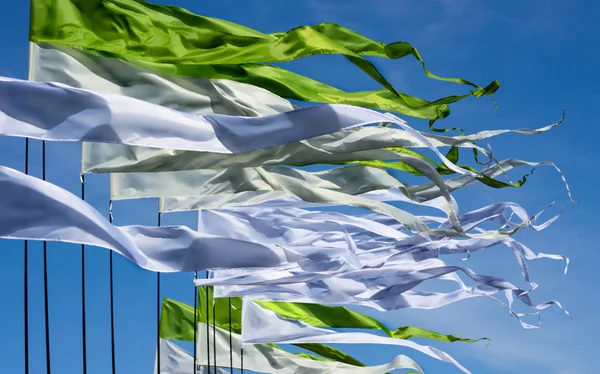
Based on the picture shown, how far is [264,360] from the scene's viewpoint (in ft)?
64.9

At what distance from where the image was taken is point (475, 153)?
10672mm

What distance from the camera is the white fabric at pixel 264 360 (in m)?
18.1

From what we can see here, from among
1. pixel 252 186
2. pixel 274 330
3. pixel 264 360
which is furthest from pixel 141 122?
pixel 264 360

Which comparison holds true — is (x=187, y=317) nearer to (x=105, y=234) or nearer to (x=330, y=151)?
(x=330, y=151)

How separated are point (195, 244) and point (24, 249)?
92.1 inches

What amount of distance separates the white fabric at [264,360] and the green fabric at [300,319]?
1.15 ft

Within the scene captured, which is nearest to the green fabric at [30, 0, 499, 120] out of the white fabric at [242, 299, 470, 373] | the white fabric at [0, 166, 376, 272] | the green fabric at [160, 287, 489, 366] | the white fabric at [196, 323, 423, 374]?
the white fabric at [0, 166, 376, 272]

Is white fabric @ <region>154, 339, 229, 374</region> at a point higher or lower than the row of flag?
lower

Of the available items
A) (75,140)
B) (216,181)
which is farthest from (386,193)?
(75,140)

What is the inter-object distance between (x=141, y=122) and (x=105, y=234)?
106cm

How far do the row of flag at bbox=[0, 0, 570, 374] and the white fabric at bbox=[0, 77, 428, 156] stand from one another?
11 mm

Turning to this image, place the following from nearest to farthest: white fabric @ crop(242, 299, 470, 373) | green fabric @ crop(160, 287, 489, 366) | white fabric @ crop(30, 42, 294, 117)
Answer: white fabric @ crop(30, 42, 294, 117) → white fabric @ crop(242, 299, 470, 373) → green fabric @ crop(160, 287, 489, 366)

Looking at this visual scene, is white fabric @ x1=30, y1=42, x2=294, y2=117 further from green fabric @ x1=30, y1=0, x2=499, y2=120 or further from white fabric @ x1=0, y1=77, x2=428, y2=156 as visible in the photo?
white fabric @ x1=0, y1=77, x2=428, y2=156

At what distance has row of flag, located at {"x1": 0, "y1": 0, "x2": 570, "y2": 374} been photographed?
8.29 meters
